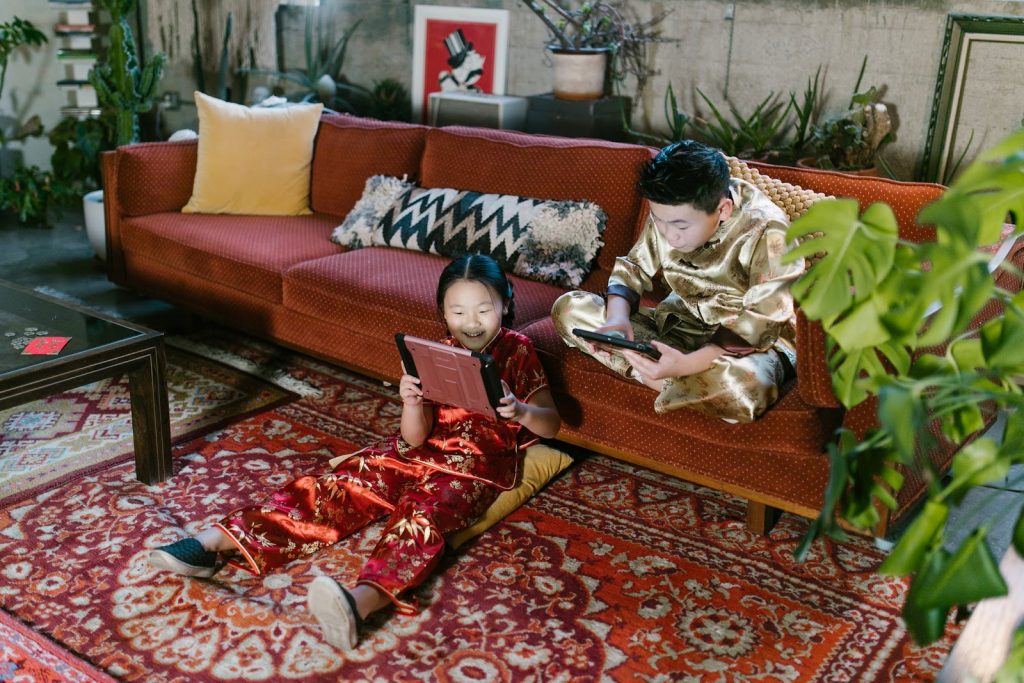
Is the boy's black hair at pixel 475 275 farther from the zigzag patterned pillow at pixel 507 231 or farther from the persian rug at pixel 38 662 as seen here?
the persian rug at pixel 38 662

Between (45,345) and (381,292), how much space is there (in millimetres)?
902

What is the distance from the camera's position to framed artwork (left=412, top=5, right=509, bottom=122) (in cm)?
446

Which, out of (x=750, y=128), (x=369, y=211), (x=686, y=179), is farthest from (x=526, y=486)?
(x=750, y=128)

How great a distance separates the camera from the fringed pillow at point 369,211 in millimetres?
3303

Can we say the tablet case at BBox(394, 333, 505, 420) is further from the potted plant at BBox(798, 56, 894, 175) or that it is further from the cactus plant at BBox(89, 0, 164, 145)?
the cactus plant at BBox(89, 0, 164, 145)

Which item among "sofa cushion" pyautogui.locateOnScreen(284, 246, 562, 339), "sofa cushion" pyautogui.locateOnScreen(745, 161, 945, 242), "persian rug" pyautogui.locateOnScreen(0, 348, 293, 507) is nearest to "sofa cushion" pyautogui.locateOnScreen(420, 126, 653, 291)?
"sofa cushion" pyautogui.locateOnScreen(284, 246, 562, 339)

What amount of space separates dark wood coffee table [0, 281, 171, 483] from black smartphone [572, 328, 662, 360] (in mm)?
1083

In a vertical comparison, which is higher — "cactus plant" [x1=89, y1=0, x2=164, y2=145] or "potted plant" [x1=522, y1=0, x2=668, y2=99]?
"potted plant" [x1=522, y1=0, x2=668, y2=99]

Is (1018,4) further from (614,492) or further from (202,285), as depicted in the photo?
(202,285)

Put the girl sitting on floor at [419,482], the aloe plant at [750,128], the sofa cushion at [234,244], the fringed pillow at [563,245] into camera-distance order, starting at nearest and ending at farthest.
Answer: the girl sitting on floor at [419,482]
the fringed pillow at [563,245]
the sofa cushion at [234,244]
the aloe plant at [750,128]

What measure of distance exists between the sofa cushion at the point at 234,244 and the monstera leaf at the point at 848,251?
2.37 metres

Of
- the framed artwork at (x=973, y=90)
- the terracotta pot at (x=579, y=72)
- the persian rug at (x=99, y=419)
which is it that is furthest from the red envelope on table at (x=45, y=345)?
the framed artwork at (x=973, y=90)

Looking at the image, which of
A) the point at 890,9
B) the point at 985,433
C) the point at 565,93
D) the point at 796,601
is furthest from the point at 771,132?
the point at 796,601

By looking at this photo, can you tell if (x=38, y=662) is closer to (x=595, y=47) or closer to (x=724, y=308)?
(x=724, y=308)
